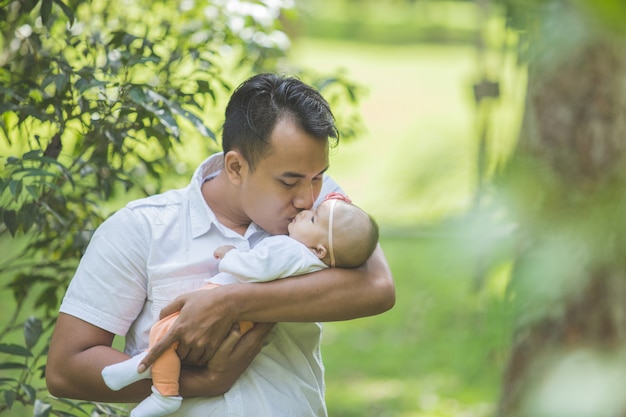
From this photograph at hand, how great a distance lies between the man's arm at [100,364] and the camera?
178 cm

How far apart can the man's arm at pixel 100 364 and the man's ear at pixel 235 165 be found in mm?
360

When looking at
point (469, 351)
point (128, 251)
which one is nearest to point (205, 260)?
point (128, 251)

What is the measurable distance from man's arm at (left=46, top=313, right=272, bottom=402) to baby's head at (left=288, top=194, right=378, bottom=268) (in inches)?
8.8

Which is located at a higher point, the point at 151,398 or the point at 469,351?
the point at 469,351

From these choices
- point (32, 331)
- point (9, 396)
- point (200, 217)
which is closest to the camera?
point (200, 217)

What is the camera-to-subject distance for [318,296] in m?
1.81

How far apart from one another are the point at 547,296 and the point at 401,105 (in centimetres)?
1287

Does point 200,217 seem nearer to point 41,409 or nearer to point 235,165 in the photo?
point 235,165

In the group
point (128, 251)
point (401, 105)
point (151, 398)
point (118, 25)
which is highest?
point (118, 25)

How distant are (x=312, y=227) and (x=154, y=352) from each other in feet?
1.42

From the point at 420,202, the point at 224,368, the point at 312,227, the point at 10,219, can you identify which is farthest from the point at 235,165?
the point at 420,202

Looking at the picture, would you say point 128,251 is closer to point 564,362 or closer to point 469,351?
point 469,351

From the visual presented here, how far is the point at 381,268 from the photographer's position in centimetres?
193

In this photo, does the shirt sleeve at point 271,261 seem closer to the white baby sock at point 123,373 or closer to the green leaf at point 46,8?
the white baby sock at point 123,373
